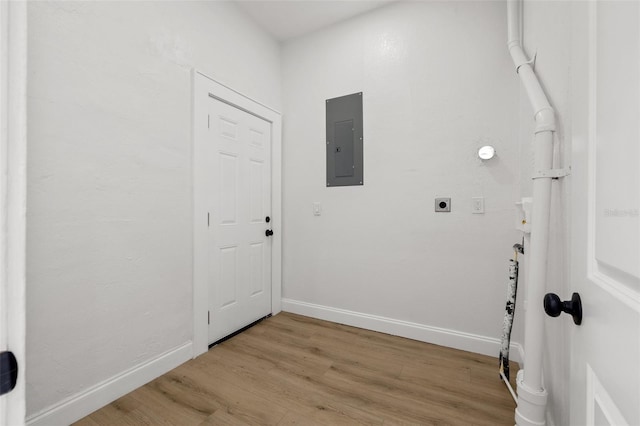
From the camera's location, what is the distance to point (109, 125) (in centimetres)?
160

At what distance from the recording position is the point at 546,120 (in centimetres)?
114

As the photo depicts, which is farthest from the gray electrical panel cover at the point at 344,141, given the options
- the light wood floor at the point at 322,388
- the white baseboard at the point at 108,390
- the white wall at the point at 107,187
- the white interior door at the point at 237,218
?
the white baseboard at the point at 108,390

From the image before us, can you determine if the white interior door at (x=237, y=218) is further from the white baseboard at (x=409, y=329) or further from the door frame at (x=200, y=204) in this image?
the white baseboard at (x=409, y=329)

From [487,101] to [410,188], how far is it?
89 cm

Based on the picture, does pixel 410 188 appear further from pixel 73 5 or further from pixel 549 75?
pixel 73 5

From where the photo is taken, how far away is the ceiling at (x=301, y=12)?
2.46 m

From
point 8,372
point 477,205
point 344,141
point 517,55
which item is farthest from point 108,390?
point 517,55

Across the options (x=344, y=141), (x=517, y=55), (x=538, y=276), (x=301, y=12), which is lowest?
(x=538, y=276)

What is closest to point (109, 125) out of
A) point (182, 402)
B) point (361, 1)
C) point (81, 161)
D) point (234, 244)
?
point (81, 161)

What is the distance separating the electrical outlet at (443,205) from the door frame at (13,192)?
94.2 inches

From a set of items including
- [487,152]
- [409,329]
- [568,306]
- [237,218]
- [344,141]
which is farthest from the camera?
[344,141]

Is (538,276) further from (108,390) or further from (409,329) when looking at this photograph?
(108,390)

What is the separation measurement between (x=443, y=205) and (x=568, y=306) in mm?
1760

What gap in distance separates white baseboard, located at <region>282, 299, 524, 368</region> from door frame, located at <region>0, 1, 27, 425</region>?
2436mm
